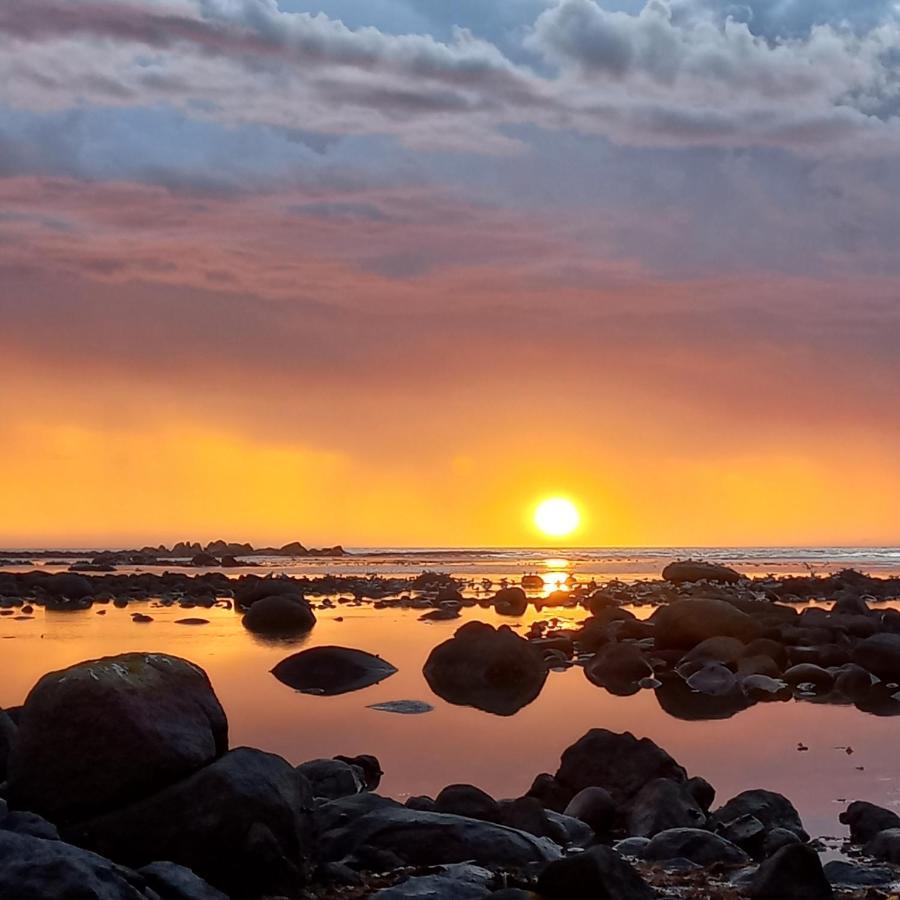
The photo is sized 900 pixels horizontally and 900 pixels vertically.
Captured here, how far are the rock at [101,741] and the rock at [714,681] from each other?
1355cm

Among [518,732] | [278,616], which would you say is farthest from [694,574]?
[518,732]

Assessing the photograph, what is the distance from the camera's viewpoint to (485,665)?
22.7m

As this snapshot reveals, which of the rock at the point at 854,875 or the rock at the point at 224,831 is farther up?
the rock at the point at 224,831

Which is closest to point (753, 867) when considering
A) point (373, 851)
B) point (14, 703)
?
point (373, 851)

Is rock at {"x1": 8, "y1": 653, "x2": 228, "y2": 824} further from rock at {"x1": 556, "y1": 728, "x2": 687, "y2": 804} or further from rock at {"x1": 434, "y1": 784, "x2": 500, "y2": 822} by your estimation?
rock at {"x1": 556, "y1": 728, "x2": 687, "y2": 804}

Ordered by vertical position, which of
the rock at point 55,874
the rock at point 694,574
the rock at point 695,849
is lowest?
the rock at point 695,849

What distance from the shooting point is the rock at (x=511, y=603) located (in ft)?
134

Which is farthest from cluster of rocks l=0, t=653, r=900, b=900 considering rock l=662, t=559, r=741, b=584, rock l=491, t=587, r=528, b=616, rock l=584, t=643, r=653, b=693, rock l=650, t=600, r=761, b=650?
rock l=662, t=559, r=741, b=584

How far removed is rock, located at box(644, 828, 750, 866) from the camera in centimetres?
1016

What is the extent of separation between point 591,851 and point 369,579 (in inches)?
2336

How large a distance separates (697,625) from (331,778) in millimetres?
16249

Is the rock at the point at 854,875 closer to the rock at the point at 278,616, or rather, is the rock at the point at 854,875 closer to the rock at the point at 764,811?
the rock at the point at 764,811

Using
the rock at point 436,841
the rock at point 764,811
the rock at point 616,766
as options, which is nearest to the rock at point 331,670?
the rock at point 616,766

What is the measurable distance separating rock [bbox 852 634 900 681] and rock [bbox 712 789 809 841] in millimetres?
13220
